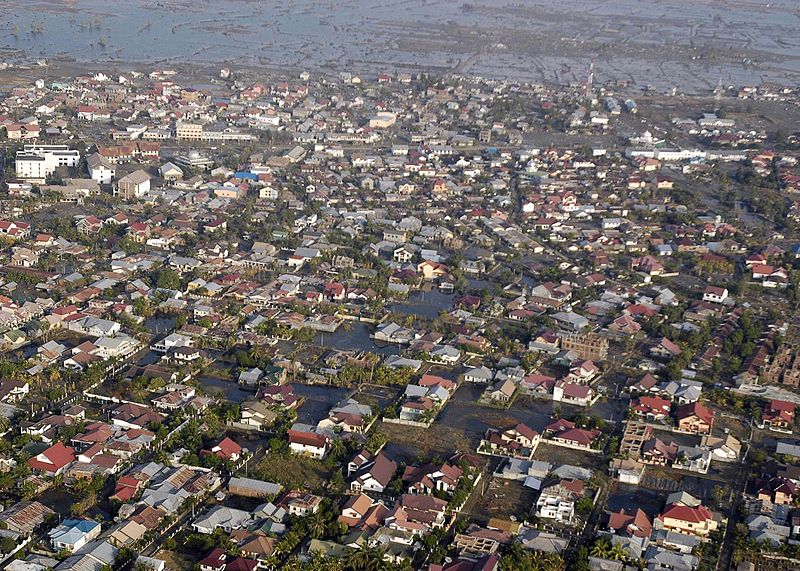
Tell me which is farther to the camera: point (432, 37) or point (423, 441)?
point (432, 37)

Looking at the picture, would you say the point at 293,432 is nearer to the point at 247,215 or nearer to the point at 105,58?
the point at 247,215

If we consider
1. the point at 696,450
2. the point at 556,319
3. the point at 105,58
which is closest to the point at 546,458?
the point at 696,450

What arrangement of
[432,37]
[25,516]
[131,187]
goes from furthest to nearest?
1. [432,37]
2. [131,187]
3. [25,516]

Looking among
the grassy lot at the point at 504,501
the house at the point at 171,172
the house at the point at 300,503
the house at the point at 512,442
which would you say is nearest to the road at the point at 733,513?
the grassy lot at the point at 504,501

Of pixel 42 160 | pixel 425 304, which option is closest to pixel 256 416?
pixel 425 304

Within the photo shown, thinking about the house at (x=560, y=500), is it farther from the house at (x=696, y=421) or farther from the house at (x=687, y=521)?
the house at (x=696, y=421)

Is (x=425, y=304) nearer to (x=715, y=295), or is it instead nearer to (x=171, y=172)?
(x=715, y=295)

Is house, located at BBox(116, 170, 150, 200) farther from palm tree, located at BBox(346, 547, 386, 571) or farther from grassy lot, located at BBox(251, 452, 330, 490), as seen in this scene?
palm tree, located at BBox(346, 547, 386, 571)

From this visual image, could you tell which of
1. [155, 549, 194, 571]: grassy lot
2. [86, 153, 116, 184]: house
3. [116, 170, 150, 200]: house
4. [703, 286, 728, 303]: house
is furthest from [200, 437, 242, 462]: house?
[86, 153, 116, 184]: house
